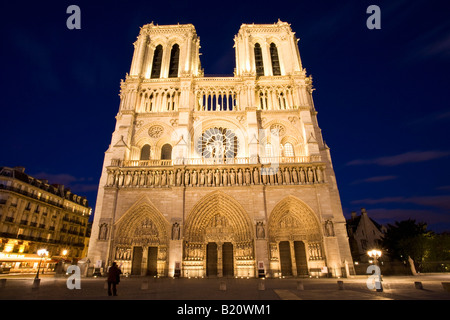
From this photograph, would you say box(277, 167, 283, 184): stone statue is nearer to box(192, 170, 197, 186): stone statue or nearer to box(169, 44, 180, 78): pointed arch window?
box(192, 170, 197, 186): stone statue

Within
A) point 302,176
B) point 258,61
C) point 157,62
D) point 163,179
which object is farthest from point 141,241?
point 258,61

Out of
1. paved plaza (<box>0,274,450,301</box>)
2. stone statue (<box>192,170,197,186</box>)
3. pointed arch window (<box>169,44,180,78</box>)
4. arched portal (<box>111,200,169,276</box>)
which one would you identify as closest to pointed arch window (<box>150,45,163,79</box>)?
pointed arch window (<box>169,44,180,78</box>)

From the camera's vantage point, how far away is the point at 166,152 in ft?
72.0

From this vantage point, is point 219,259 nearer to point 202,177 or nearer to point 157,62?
point 202,177

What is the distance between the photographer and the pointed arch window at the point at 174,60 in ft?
84.7

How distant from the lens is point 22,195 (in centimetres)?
2631

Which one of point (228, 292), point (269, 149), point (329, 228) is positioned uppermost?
point (269, 149)

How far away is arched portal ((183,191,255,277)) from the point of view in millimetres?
17438

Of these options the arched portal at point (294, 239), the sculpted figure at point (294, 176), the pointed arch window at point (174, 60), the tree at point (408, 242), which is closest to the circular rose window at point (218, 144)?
the sculpted figure at point (294, 176)

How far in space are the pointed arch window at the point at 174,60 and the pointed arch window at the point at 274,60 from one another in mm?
9704

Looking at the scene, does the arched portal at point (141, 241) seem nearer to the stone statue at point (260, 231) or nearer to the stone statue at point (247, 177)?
the stone statue at point (260, 231)

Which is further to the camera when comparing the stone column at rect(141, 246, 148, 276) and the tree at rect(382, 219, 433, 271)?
the tree at rect(382, 219, 433, 271)

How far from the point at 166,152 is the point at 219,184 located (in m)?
6.09

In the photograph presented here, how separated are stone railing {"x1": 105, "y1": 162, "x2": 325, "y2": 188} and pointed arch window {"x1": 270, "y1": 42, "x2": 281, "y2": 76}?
10983 mm
